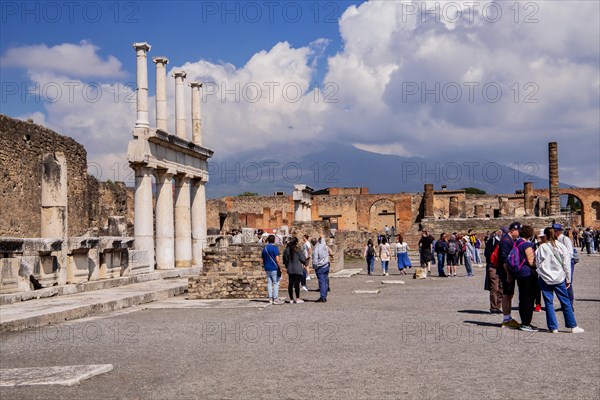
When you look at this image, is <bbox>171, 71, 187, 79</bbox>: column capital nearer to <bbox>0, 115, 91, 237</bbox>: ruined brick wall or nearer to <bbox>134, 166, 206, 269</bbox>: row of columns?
<bbox>134, 166, 206, 269</bbox>: row of columns

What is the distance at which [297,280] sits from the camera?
14.0 metres

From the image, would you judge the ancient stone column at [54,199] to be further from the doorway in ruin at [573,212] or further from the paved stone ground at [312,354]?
the doorway in ruin at [573,212]

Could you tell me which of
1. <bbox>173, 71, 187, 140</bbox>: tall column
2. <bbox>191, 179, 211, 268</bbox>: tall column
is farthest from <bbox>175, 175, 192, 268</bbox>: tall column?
<bbox>173, 71, 187, 140</bbox>: tall column

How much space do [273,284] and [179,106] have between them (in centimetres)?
1153

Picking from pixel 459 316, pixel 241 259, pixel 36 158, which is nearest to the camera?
pixel 459 316

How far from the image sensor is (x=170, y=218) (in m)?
21.7

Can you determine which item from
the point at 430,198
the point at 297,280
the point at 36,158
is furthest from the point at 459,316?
the point at 430,198

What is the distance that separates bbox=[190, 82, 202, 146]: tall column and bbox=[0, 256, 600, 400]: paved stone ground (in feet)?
42.3

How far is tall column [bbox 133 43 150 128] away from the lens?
774 inches

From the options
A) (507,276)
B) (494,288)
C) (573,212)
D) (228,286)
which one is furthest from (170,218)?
(573,212)

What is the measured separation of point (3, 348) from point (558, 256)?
699cm

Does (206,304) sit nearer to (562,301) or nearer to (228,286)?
(228,286)

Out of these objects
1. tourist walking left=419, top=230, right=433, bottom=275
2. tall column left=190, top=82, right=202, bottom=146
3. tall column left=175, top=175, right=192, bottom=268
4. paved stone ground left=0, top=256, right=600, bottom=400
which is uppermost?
tall column left=190, top=82, right=202, bottom=146

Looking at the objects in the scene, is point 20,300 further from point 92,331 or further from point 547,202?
point 547,202
